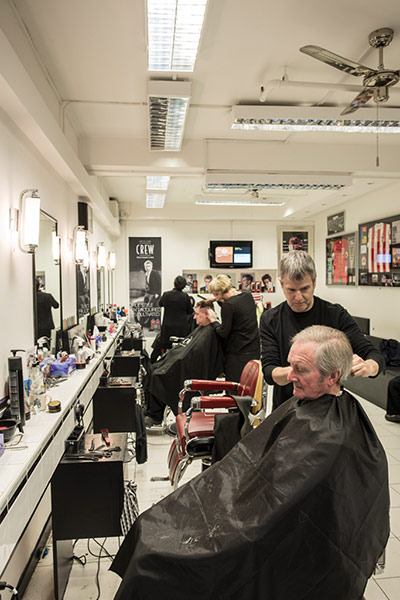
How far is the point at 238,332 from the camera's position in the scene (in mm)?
3543

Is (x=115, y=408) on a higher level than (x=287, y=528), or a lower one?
lower

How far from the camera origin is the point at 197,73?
2914mm

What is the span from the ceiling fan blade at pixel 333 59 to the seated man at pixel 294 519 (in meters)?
1.57

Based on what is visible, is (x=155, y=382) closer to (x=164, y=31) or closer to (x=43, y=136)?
(x=43, y=136)

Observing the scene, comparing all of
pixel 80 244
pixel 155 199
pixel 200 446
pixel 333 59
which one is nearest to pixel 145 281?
pixel 155 199

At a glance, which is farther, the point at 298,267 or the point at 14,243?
the point at 14,243

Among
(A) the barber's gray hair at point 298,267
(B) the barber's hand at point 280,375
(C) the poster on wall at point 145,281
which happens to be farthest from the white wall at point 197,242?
(B) the barber's hand at point 280,375

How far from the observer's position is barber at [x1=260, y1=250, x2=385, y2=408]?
70.7 inches

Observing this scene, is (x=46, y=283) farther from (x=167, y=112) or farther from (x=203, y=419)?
(x=167, y=112)

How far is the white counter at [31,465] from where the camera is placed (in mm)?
1275

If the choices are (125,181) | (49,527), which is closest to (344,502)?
(49,527)

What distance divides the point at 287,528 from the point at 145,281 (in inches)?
273

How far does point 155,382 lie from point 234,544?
258 cm

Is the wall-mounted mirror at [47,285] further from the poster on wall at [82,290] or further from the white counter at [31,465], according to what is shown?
the poster on wall at [82,290]
